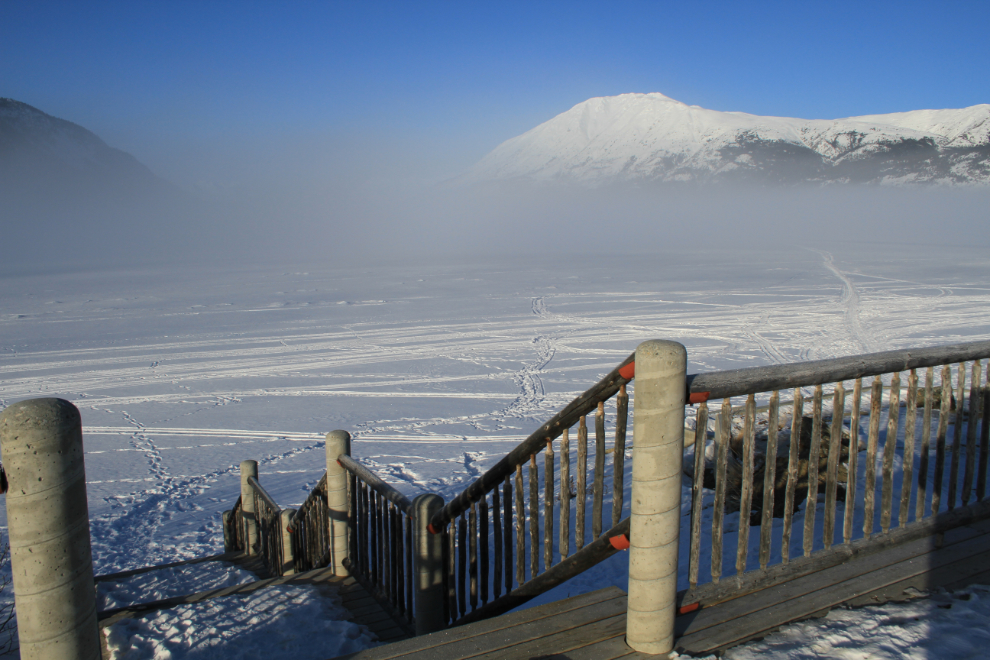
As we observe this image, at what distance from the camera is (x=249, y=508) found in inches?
281

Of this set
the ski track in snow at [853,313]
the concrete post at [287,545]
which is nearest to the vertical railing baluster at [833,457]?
the concrete post at [287,545]

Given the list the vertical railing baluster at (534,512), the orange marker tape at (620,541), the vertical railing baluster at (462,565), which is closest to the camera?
the orange marker tape at (620,541)

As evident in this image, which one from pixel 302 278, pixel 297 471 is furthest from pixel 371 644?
pixel 302 278

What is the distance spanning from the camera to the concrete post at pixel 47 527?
169cm

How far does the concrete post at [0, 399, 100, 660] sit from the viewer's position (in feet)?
5.55

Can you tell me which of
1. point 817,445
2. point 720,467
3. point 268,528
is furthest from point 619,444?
point 268,528

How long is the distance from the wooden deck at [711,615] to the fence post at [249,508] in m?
4.99

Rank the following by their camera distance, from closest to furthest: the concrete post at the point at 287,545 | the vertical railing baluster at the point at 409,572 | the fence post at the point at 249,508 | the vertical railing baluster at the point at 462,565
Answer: the vertical railing baluster at the point at 462,565 < the vertical railing baluster at the point at 409,572 < the concrete post at the point at 287,545 < the fence post at the point at 249,508

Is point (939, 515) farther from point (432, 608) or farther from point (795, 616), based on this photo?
point (432, 608)

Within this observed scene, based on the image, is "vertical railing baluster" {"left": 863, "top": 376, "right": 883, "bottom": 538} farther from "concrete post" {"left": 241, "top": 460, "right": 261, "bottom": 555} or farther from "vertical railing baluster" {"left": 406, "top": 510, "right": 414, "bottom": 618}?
"concrete post" {"left": 241, "top": 460, "right": 261, "bottom": 555}

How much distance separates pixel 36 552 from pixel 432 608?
2.41m

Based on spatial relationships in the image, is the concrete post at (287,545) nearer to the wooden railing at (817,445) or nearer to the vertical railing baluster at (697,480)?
the wooden railing at (817,445)

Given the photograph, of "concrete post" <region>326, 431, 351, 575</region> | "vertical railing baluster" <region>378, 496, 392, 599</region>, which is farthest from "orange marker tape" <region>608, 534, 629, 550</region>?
"concrete post" <region>326, 431, 351, 575</region>

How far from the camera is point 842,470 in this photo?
6.48 metres
